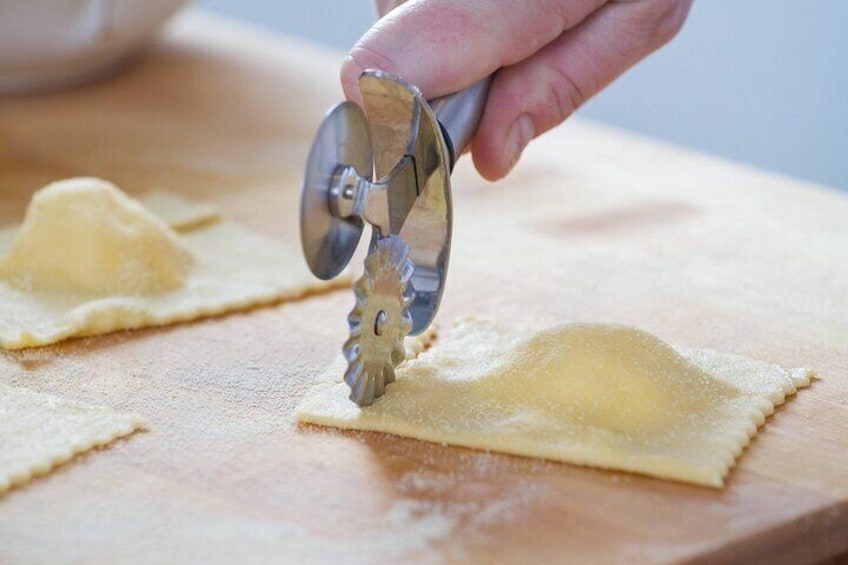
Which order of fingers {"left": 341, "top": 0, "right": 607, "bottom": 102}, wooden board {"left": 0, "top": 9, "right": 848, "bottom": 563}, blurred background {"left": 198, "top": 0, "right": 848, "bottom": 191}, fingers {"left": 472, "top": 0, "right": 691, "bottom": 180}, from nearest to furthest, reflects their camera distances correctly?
wooden board {"left": 0, "top": 9, "right": 848, "bottom": 563} < fingers {"left": 341, "top": 0, "right": 607, "bottom": 102} < fingers {"left": 472, "top": 0, "right": 691, "bottom": 180} < blurred background {"left": 198, "top": 0, "right": 848, "bottom": 191}

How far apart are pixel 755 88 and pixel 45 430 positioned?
246 cm

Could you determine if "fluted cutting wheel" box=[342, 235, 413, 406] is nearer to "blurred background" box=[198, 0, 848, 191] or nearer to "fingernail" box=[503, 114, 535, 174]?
"fingernail" box=[503, 114, 535, 174]

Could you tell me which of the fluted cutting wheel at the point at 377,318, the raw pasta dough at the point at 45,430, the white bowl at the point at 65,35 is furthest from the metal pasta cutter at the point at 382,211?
the white bowl at the point at 65,35

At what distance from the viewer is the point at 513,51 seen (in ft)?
5.37

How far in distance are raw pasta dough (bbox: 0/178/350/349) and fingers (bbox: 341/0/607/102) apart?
386 mm

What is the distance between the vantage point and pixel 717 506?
1267 millimetres

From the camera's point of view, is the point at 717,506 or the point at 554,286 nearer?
the point at 717,506

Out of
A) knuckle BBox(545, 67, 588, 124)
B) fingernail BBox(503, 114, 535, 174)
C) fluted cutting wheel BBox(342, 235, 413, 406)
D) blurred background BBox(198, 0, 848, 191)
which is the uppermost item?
knuckle BBox(545, 67, 588, 124)

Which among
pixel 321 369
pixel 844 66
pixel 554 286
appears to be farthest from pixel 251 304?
pixel 844 66

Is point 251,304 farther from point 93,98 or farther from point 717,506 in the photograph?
point 93,98

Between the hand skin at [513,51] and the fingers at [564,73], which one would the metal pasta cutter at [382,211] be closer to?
the hand skin at [513,51]

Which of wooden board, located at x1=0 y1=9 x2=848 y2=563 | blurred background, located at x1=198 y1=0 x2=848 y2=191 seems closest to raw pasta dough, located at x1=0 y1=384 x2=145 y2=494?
wooden board, located at x1=0 y1=9 x2=848 y2=563

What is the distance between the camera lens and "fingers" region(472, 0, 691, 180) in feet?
5.47

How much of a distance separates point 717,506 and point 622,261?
0.70 metres
